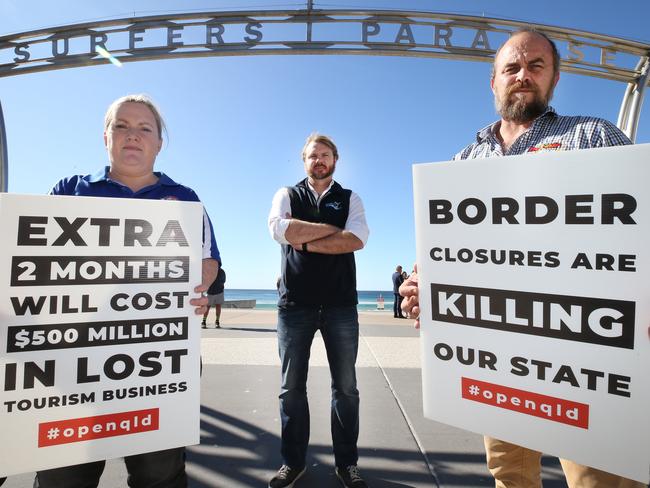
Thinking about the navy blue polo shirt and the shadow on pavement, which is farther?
the shadow on pavement

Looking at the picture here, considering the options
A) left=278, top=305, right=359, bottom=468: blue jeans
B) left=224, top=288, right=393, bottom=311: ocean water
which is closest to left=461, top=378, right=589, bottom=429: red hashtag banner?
left=278, top=305, right=359, bottom=468: blue jeans

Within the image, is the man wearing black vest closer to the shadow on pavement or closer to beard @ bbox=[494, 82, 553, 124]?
the shadow on pavement

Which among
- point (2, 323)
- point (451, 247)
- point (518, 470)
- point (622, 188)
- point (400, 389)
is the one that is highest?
point (622, 188)

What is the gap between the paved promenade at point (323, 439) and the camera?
2014 millimetres

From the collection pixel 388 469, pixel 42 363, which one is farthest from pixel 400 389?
pixel 42 363

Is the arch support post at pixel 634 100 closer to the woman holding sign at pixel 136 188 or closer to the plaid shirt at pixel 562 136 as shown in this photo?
the plaid shirt at pixel 562 136

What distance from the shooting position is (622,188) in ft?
2.90

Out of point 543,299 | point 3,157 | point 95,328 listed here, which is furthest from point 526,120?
point 3,157

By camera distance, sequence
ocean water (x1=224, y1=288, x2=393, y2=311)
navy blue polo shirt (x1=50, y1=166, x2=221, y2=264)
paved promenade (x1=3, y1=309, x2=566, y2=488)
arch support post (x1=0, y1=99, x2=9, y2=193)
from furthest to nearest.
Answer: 1. ocean water (x1=224, y1=288, x2=393, y2=311)
2. arch support post (x1=0, y1=99, x2=9, y2=193)
3. paved promenade (x1=3, y1=309, x2=566, y2=488)
4. navy blue polo shirt (x1=50, y1=166, x2=221, y2=264)

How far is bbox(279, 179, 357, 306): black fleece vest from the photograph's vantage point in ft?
6.51

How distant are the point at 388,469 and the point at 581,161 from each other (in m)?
A: 1.95

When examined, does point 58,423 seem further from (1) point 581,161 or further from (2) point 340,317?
(1) point 581,161

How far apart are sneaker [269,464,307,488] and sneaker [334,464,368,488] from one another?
0.23 meters

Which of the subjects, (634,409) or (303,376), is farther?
(303,376)
